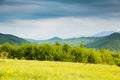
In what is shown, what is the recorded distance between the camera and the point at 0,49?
379ft

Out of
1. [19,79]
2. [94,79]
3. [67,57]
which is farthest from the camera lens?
[67,57]

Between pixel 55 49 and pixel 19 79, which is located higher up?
pixel 55 49

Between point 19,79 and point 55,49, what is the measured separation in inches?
3736

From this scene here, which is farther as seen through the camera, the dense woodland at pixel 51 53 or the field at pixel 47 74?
the dense woodland at pixel 51 53

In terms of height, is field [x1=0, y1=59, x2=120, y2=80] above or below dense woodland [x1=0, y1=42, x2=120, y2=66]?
below

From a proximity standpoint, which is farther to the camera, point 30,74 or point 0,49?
point 0,49

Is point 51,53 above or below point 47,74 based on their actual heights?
above

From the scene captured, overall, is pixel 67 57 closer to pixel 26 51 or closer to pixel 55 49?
pixel 55 49

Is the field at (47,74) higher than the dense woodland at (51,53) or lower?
lower

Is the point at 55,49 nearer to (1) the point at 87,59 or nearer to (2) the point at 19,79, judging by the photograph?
(1) the point at 87,59

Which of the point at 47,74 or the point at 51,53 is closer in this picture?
the point at 47,74

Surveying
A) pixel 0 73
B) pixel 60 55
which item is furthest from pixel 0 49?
pixel 0 73

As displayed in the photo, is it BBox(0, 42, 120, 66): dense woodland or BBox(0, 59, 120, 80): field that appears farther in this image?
BBox(0, 42, 120, 66): dense woodland

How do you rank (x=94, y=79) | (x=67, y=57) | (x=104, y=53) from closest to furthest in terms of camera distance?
(x=94, y=79) → (x=67, y=57) → (x=104, y=53)
